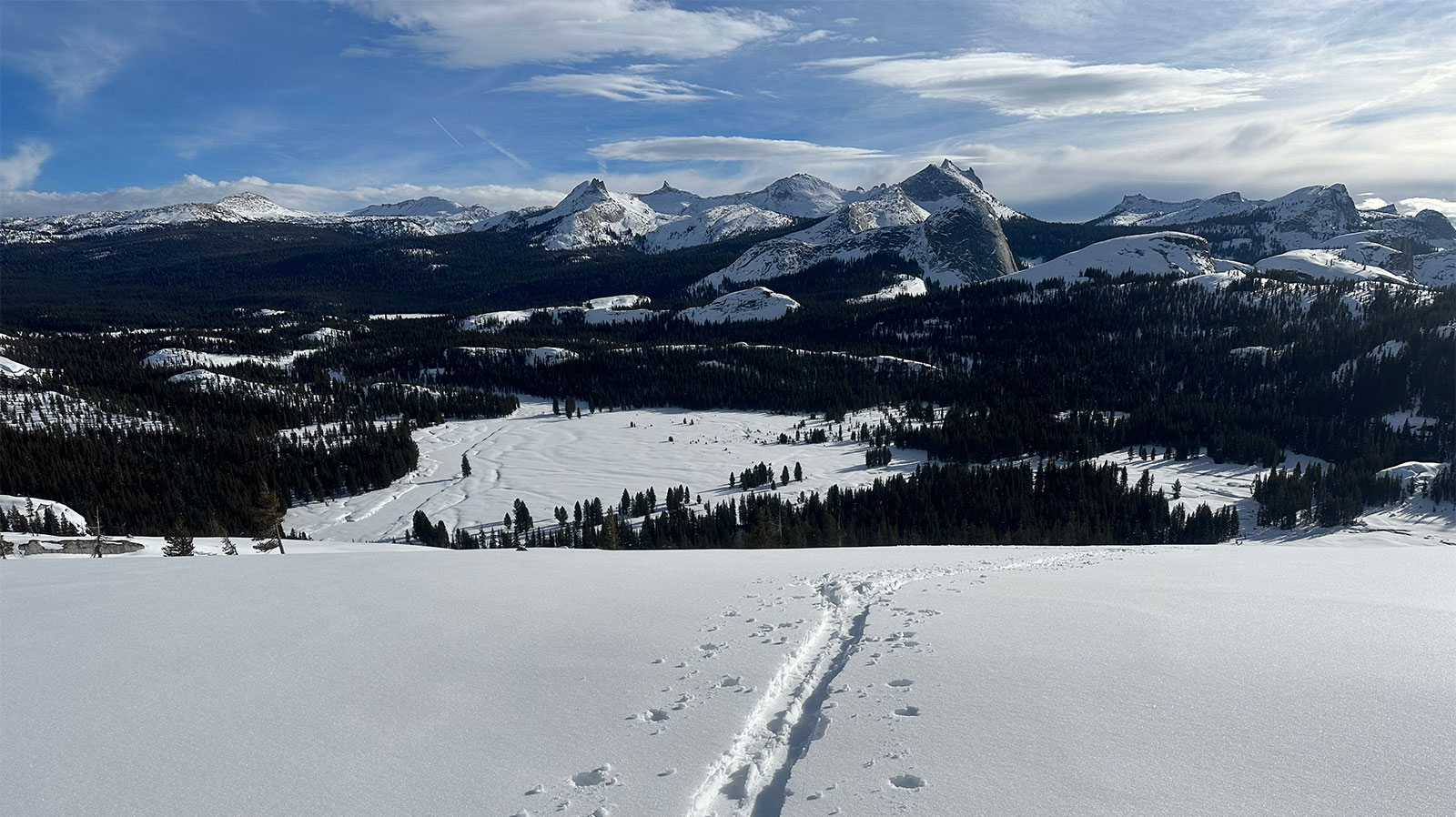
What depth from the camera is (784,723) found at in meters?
10.7

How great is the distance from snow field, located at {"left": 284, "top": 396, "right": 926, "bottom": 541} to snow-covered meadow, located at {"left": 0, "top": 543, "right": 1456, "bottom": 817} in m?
63.2

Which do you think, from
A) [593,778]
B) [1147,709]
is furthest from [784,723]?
[1147,709]

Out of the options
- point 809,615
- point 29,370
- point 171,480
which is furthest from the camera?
point 29,370

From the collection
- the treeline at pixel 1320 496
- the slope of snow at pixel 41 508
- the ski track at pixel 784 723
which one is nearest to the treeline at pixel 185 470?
the slope of snow at pixel 41 508

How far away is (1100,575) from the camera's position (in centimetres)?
2072

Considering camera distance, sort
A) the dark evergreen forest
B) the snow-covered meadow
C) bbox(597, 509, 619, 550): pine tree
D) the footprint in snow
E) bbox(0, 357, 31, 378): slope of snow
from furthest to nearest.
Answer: bbox(0, 357, 31, 378): slope of snow → the dark evergreen forest → bbox(597, 509, 619, 550): pine tree → the footprint in snow → the snow-covered meadow

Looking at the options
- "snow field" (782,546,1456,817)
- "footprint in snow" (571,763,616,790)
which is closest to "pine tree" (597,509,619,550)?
"snow field" (782,546,1456,817)

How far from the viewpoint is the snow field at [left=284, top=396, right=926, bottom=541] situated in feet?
274

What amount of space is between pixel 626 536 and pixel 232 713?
55512mm

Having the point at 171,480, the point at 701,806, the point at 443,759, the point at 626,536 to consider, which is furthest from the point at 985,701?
the point at 171,480

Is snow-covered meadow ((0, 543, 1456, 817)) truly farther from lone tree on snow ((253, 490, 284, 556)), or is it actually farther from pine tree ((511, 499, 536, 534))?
pine tree ((511, 499, 536, 534))

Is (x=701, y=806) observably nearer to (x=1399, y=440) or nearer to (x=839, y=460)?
(x=839, y=460)

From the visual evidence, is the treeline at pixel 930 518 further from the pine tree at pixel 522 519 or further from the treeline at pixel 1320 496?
the treeline at pixel 1320 496

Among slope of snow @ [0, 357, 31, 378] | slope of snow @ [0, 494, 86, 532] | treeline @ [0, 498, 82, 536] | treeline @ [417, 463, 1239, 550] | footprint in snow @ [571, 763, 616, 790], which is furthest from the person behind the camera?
slope of snow @ [0, 357, 31, 378]
